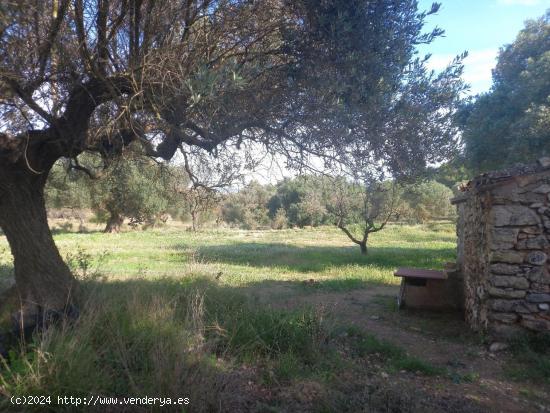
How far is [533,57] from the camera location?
13766 mm

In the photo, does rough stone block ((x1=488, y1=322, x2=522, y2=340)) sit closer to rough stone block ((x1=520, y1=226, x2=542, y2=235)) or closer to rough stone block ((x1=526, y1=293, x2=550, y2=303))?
rough stone block ((x1=526, y1=293, x2=550, y2=303))

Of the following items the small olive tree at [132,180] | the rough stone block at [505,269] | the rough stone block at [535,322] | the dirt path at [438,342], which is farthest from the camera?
the small olive tree at [132,180]

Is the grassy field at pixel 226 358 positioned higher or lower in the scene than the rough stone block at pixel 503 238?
lower

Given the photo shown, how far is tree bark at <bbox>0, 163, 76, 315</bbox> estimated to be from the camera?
4.81 m

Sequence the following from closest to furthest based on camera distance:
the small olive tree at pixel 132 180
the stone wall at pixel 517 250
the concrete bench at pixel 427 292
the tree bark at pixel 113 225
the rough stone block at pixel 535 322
A: the rough stone block at pixel 535 322, the stone wall at pixel 517 250, the small olive tree at pixel 132 180, the concrete bench at pixel 427 292, the tree bark at pixel 113 225

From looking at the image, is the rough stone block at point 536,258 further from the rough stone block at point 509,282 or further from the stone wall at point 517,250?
the rough stone block at point 509,282

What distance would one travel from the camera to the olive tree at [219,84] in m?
4.31

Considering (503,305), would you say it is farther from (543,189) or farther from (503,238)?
(543,189)

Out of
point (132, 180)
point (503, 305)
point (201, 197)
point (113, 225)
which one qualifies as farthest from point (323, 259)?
point (113, 225)

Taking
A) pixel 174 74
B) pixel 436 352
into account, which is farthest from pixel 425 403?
pixel 174 74

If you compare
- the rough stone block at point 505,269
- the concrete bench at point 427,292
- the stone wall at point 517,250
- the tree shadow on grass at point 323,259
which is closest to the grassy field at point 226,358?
the concrete bench at point 427,292

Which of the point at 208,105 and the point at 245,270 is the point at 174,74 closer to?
the point at 208,105

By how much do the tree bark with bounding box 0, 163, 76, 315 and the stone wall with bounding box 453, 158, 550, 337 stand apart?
5965mm

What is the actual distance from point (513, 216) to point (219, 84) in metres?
4.84
